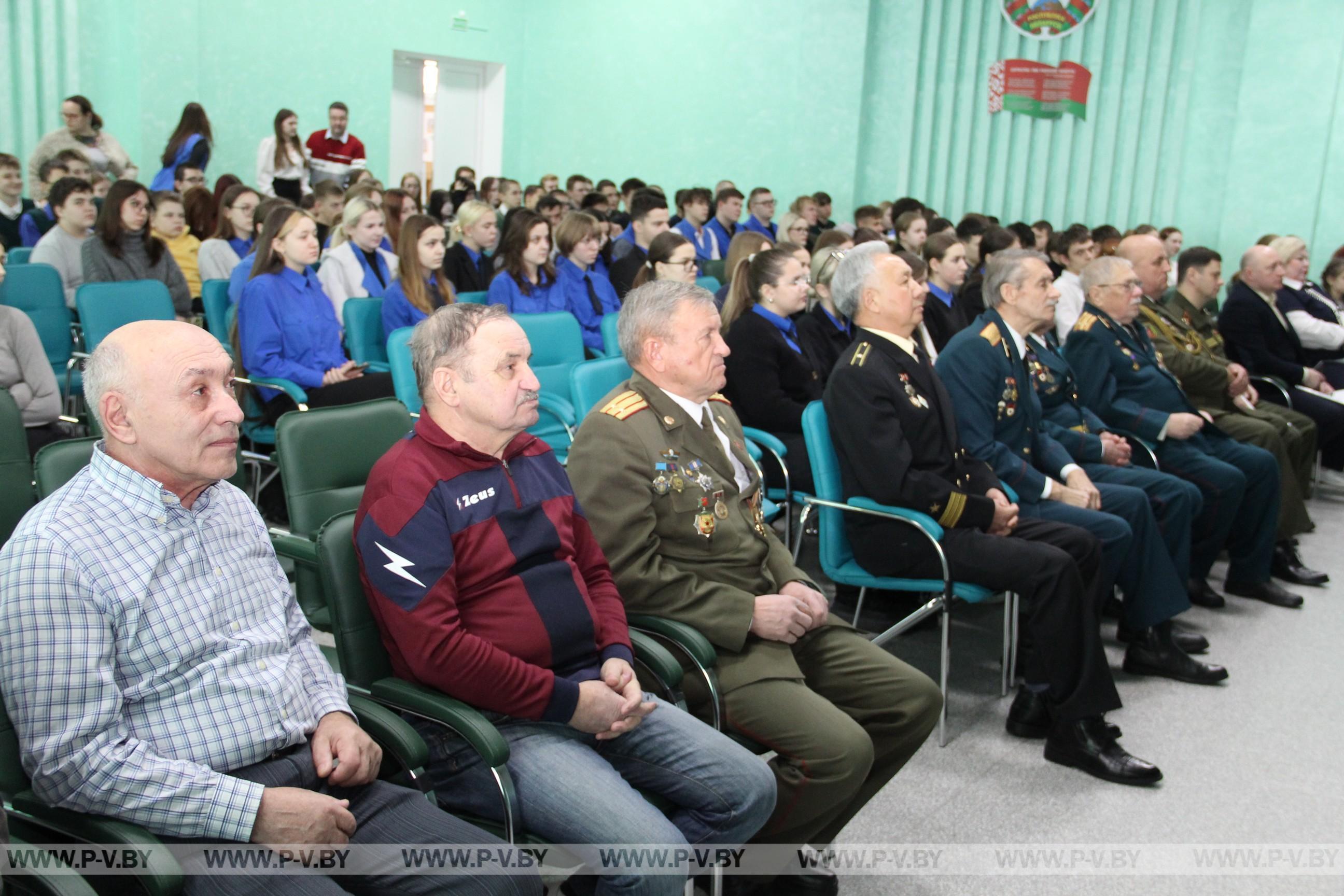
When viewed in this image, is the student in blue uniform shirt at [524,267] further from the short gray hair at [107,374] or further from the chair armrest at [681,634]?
the short gray hair at [107,374]

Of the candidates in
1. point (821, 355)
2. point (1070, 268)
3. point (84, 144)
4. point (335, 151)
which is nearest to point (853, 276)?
point (821, 355)

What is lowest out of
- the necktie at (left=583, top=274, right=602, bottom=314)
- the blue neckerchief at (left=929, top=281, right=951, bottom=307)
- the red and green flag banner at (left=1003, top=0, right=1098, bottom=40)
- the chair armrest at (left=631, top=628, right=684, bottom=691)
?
the chair armrest at (left=631, top=628, right=684, bottom=691)

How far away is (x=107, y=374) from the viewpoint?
1614 mm

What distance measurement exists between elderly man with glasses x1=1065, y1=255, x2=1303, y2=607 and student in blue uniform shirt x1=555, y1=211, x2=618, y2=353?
2.37 metres

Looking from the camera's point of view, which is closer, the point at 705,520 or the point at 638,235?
the point at 705,520

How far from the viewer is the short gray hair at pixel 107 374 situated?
1.61m

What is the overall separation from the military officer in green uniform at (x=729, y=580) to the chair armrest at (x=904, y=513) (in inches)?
18.9

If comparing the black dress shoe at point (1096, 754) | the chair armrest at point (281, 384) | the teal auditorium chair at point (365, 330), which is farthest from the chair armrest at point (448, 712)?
the teal auditorium chair at point (365, 330)

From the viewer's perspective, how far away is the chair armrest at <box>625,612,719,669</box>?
219cm

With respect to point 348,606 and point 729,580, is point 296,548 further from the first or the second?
point 729,580

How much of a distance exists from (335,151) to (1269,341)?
25.5 ft

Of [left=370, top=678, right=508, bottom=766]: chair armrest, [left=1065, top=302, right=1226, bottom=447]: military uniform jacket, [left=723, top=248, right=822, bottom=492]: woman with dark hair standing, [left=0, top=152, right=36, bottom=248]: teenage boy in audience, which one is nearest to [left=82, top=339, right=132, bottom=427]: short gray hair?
[left=370, top=678, right=508, bottom=766]: chair armrest

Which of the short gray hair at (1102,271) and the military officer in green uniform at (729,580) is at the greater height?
the short gray hair at (1102,271)

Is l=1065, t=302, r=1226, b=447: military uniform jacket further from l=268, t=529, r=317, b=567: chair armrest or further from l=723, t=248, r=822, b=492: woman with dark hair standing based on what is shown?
l=268, t=529, r=317, b=567: chair armrest
